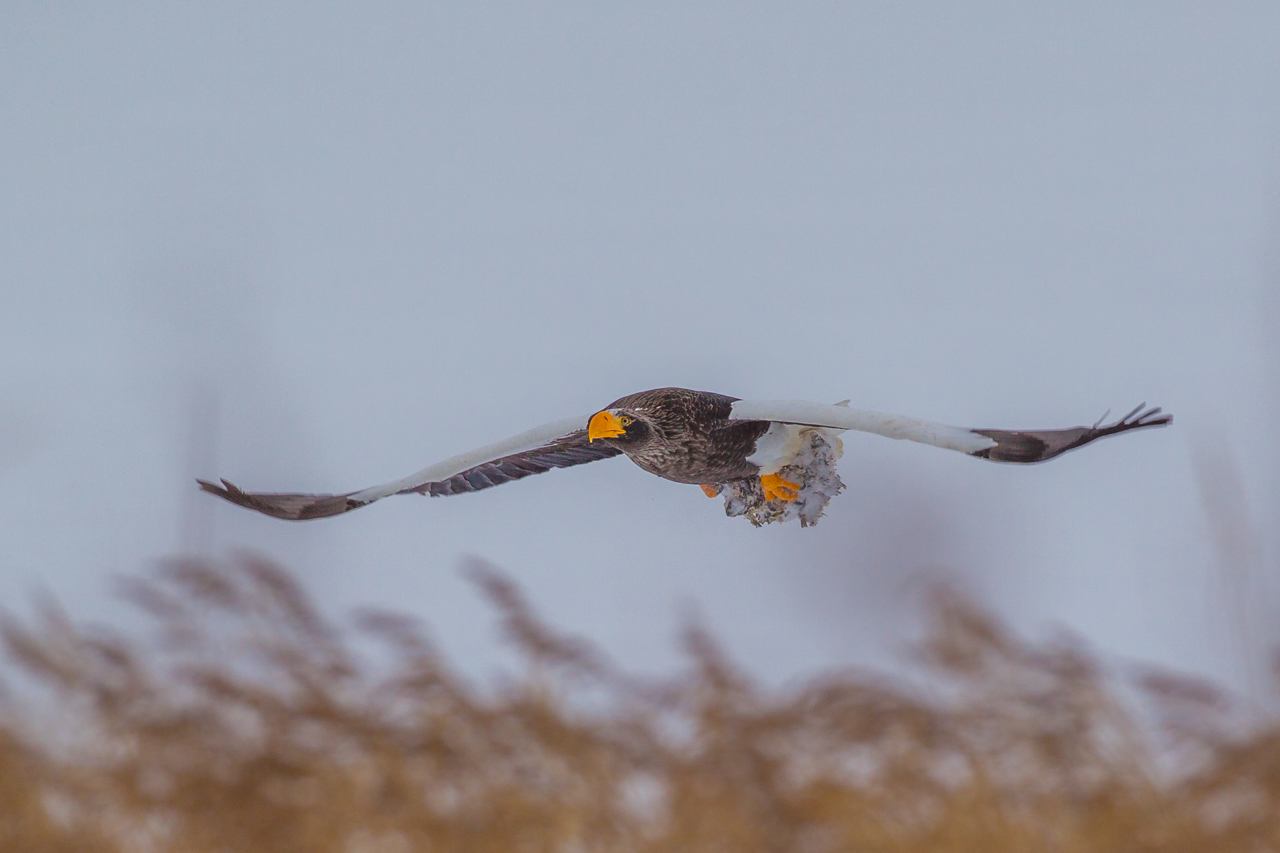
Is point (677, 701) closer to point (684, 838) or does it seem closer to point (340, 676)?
point (684, 838)

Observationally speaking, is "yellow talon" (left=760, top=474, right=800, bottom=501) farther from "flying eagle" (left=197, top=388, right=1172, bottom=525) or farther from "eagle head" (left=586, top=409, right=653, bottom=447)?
"eagle head" (left=586, top=409, right=653, bottom=447)

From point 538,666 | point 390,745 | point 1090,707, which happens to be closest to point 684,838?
point 538,666

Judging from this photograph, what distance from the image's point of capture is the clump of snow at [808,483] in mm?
2932

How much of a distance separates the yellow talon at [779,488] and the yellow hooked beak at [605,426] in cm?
41

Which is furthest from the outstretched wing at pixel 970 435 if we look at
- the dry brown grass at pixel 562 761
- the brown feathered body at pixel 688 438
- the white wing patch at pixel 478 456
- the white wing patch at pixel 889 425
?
the dry brown grass at pixel 562 761

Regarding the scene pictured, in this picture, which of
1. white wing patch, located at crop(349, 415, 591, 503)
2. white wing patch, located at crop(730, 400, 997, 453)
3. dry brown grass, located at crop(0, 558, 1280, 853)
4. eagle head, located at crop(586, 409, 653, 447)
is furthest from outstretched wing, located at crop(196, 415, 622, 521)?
dry brown grass, located at crop(0, 558, 1280, 853)

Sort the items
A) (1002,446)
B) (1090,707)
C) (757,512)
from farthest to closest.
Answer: (1090,707)
(757,512)
(1002,446)

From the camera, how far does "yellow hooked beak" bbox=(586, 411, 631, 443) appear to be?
274 centimetres

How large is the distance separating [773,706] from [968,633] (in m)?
1.50

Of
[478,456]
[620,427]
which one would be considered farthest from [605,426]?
[478,456]

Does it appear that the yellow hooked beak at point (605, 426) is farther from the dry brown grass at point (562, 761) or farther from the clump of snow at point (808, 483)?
the dry brown grass at point (562, 761)

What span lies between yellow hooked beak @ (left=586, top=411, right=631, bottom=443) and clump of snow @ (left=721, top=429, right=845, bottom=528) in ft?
1.46

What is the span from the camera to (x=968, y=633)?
23.9 ft

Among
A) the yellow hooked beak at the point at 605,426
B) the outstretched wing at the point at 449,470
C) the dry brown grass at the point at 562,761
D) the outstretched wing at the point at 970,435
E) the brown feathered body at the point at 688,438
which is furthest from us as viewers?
the dry brown grass at the point at 562,761
